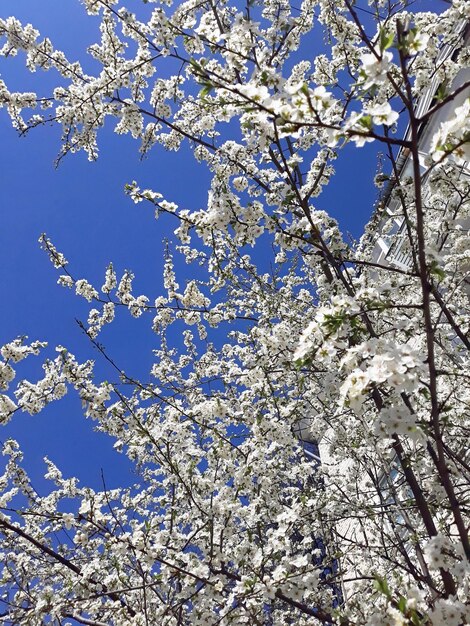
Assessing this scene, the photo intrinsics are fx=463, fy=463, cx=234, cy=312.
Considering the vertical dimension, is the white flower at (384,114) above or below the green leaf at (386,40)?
below

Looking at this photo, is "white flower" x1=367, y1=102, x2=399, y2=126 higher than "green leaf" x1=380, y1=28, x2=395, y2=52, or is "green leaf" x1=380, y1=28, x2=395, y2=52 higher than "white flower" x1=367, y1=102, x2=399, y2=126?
"green leaf" x1=380, y1=28, x2=395, y2=52

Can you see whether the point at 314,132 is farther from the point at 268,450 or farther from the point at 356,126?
the point at 268,450

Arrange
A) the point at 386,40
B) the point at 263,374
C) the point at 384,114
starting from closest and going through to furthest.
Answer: the point at 386,40 < the point at 384,114 < the point at 263,374

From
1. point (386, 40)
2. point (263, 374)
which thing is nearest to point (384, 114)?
point (386, 40)

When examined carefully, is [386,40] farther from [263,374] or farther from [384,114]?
[263,374]

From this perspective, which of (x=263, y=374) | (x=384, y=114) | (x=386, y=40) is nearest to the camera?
(x=386, y=40)

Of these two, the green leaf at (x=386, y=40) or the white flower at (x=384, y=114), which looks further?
the white flower at (x=384, y=114)

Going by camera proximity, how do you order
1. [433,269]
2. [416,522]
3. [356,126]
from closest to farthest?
[356,126]
[433,269]
[416,522]

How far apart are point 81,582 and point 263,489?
1.96 m

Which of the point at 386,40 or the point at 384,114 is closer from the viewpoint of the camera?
the point at 386,40

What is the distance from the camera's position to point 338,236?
14.8ft

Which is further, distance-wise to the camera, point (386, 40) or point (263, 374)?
point (263, 374)

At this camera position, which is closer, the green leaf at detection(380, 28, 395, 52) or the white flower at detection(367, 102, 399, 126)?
the green leaf at detection(380, 28, 395, 52)

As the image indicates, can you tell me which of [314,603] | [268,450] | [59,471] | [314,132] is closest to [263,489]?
[268,450]
